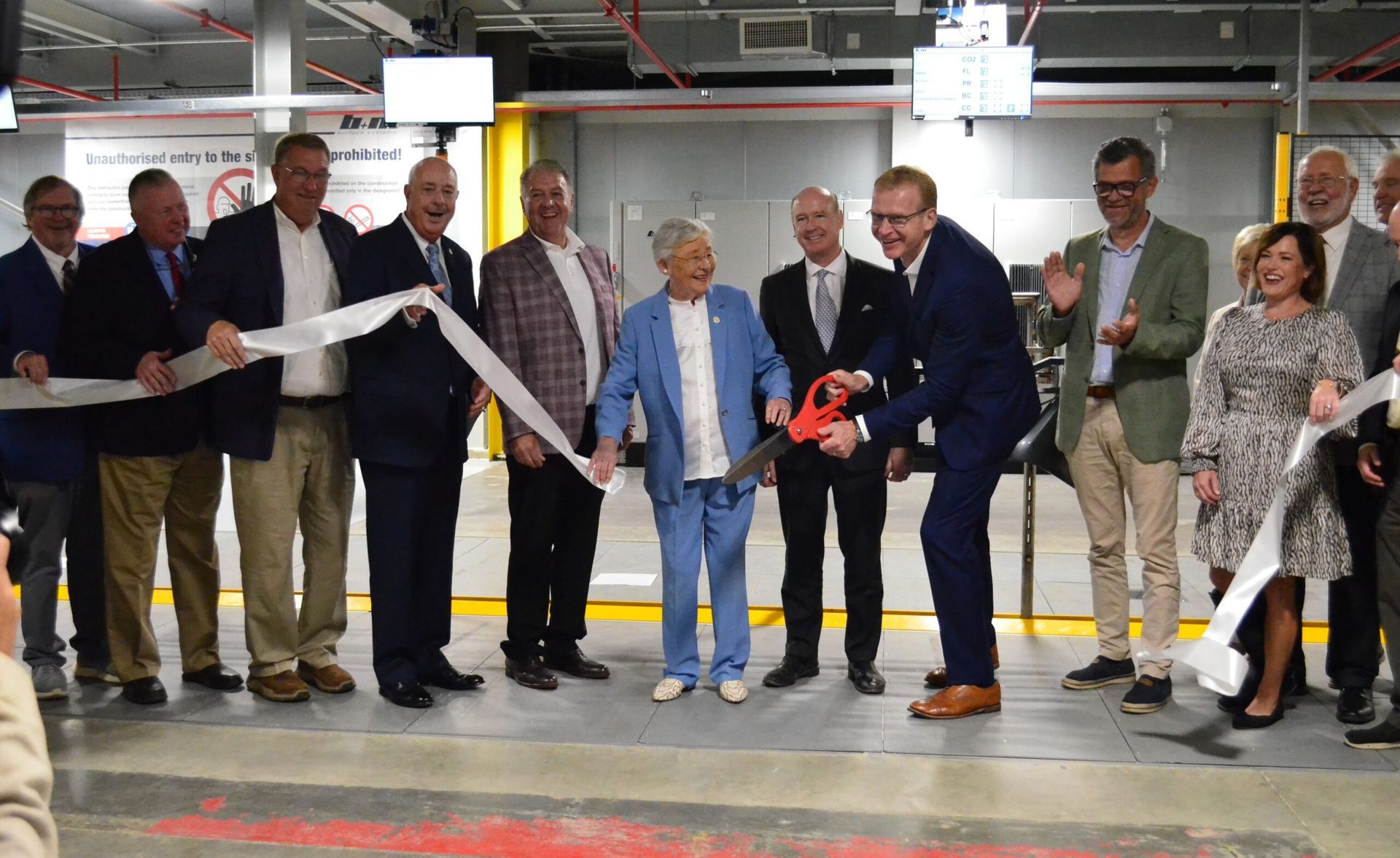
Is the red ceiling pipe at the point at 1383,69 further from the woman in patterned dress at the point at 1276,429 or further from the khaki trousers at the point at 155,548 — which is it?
the khaki trousers at the point at 155,548

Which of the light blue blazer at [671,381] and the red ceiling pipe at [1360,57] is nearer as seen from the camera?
the light blue blazer at [671,381]

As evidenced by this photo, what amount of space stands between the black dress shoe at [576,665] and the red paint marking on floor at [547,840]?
4.03ft

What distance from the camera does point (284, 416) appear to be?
398cm

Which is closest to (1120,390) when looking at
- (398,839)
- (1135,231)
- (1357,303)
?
(1135,231)

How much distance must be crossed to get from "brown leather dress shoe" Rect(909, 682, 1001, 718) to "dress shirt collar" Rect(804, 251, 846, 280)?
1.42 metres

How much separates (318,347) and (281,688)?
113 centimetres

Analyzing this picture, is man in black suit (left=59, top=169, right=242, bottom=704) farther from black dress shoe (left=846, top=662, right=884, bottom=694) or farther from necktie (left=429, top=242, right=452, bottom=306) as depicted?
black dress shoe (left=846, top=662, right=884, bottom=694)

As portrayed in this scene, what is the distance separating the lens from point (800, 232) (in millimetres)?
4078

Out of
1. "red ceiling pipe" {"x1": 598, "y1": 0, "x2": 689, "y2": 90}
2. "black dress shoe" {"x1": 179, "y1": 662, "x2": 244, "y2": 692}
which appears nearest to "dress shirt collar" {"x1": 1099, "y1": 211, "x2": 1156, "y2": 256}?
"black dress shoe" {"x1": 179, "y1": 662, "x2": 244, "y2": 692}

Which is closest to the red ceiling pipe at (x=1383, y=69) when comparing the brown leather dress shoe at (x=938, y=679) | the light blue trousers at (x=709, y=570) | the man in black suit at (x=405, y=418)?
the brown leather dress shoe at (x=938, y=679)


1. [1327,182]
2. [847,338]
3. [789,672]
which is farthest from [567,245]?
[1327,182]

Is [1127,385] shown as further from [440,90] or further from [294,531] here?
[440,90]

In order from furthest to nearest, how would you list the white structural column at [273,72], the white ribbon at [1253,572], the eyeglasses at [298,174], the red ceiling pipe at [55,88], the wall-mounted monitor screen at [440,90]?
the red ceiling pipe at [55,88]
the white structural column at [273,72]
the wall-mounted monitor screen at [440,90]
the eyeglasses at [298,174]
the white ribbon at [1253,572]

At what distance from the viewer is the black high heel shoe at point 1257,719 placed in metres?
3.69
